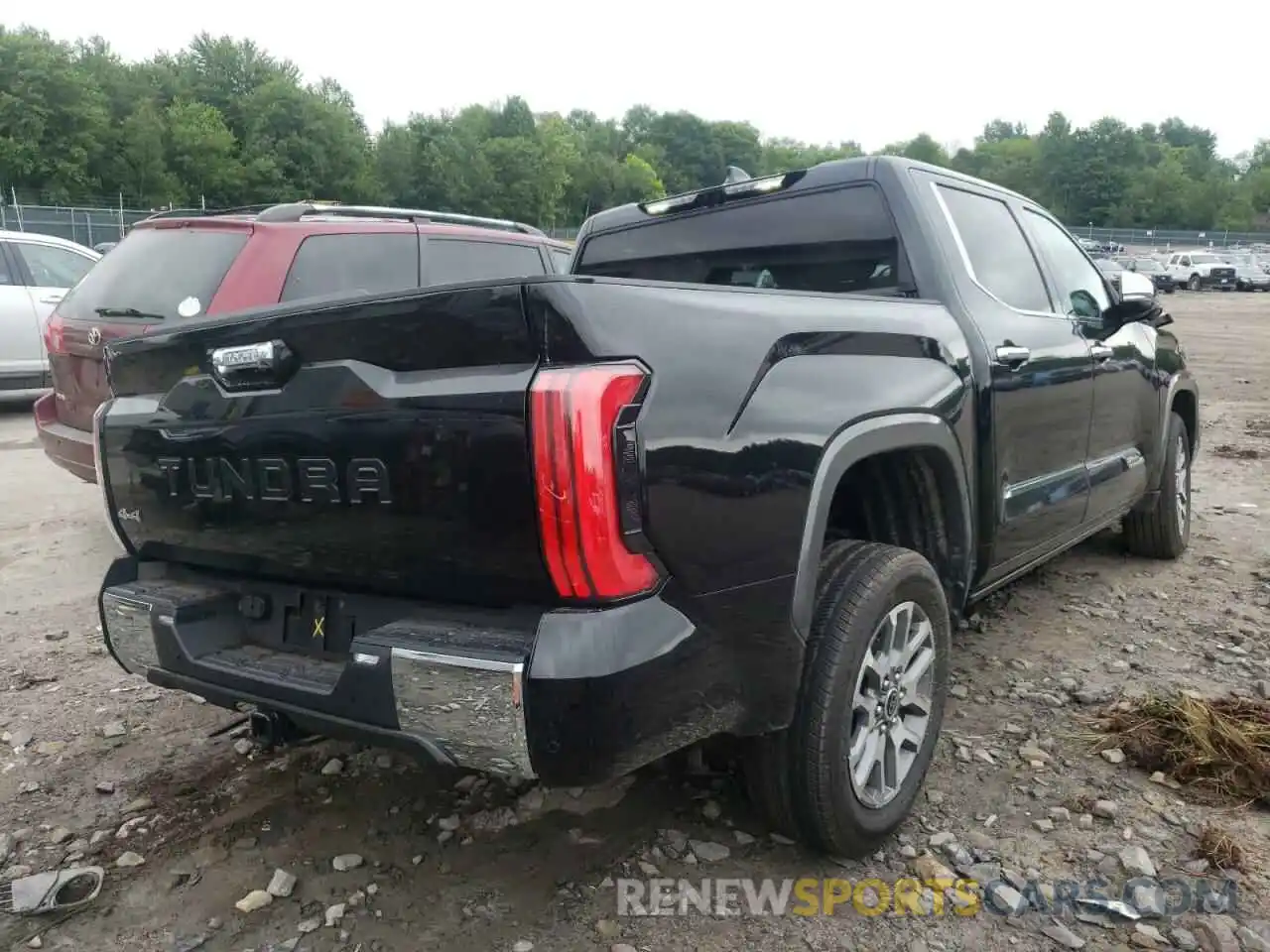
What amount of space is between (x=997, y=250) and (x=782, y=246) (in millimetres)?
793

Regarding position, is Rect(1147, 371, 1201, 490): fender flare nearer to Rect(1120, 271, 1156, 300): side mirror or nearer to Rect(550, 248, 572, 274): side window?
Rect(1120, 271, 1156, 300): side mirror

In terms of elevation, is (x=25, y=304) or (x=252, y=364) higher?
(x=25, y=304)

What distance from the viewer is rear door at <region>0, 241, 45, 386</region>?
898 cm

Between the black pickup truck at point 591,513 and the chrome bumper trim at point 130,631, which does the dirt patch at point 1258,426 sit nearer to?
the black pickup truck at point 591,513

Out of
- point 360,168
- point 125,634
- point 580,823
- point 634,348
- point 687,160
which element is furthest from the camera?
point 687,160

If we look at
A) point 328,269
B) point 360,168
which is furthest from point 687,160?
point 328,269

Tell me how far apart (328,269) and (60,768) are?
2.82 meters

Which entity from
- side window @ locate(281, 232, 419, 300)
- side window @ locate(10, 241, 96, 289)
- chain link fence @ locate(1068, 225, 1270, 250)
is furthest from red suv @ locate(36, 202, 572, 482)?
chain link fence @ locate(1068, 225, 1270, 250)

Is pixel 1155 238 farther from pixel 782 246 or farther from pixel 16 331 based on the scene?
pixel 782 246

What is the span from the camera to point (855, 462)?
244 centimetres

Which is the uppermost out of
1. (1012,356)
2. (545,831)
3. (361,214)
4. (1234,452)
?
(361,214)

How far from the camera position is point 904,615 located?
263 centimetres

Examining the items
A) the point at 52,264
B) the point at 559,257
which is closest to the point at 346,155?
the point at 52,264

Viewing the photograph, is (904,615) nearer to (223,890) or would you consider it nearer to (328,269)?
(223,890)
